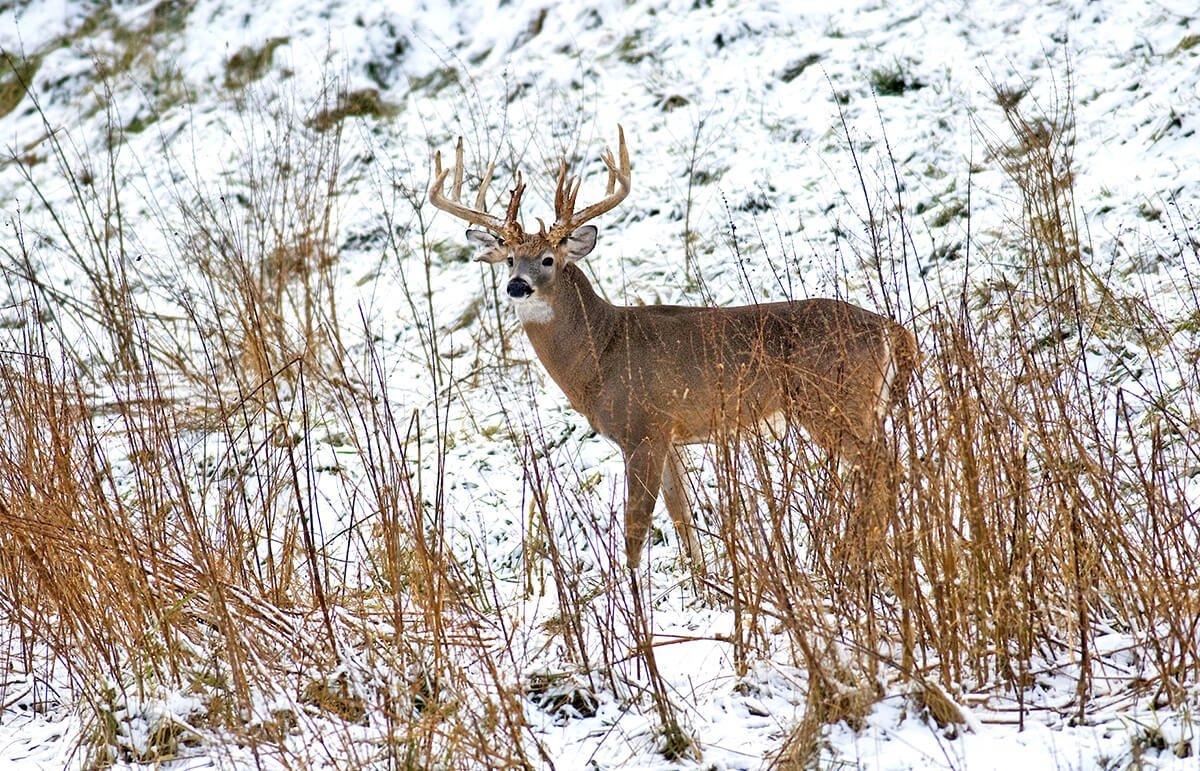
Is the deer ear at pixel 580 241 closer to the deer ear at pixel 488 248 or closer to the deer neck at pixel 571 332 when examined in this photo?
→ the deer neck at pixel 571 332

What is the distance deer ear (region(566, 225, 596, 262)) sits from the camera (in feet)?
20.3

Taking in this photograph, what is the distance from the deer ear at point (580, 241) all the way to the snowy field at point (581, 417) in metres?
0.76

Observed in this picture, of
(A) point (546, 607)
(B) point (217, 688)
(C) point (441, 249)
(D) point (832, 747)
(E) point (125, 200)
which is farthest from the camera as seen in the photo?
(E) point (125, 200)

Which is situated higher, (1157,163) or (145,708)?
(1157,163)

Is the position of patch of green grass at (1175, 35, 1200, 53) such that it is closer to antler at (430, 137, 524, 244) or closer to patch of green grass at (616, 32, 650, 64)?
patch of green grass at (616, 32, 650, 64)

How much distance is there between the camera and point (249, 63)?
1295 centimetres

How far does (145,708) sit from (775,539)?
6.15 feet

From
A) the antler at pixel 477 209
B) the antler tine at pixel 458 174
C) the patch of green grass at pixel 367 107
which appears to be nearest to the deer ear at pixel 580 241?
the antler at pixel 477 209

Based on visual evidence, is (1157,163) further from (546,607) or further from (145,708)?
(145,708)

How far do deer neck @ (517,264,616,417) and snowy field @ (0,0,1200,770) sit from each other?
0.55 meters

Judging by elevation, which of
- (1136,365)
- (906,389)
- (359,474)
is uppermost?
(906,389)

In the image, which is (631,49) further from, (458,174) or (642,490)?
(642,490)

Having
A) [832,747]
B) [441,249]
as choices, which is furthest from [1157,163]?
[832,747]

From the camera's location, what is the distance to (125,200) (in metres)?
11.8
